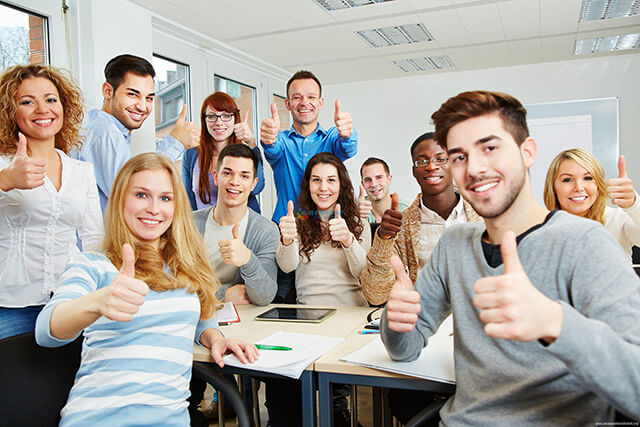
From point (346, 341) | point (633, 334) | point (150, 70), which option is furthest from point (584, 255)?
point (150, 70)

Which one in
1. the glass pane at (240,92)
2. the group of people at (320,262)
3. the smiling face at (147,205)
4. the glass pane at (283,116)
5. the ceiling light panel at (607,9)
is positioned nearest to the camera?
the group of people at (320,262)

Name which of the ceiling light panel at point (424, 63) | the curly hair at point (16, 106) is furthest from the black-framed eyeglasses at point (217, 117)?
the ceiling light panel at point (424, 63)

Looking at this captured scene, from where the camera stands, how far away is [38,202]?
1.82 m

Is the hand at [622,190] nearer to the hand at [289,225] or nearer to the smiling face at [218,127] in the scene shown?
the hand at [289,225]

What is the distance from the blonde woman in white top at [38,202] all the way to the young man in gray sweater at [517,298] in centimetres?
118

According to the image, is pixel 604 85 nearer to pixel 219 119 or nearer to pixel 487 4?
pixel 487 4

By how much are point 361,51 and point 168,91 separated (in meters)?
2.03

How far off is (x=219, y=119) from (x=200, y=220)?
722 millimetres

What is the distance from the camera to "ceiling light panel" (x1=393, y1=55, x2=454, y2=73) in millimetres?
5777

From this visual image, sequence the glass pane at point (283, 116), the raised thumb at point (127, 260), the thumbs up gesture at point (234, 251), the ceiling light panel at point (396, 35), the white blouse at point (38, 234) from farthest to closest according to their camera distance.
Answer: the glass pane at point (283, 116), the ceiling light panel at point (396, 35), the thumbs up gesture at point (234, 251), the white blouse at point (38, 234), the raised thumb at point (127, 260)

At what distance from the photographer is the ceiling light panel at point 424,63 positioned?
5.78 m

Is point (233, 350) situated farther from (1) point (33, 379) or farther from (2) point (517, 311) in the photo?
(2) point (517, 311)

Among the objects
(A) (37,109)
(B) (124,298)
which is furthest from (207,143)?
(B) (124,298)

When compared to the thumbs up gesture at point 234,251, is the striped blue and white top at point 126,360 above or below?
below
